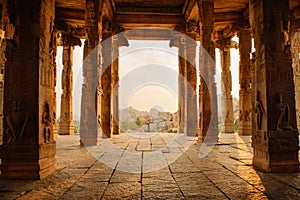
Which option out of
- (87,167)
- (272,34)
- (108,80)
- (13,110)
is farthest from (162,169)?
(108,80)

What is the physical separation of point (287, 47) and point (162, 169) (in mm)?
3137

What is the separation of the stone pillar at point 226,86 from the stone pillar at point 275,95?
483 inches

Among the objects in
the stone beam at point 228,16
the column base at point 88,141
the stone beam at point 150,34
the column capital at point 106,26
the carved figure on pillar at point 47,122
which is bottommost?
the column base at point 88,141

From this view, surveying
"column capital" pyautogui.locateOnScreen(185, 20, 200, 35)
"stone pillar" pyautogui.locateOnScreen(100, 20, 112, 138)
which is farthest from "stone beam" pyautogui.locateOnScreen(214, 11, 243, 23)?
"stone pillar" pyautogui.locateOnScreen(100, 20, 112, 138)

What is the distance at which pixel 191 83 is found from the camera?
13.8 m

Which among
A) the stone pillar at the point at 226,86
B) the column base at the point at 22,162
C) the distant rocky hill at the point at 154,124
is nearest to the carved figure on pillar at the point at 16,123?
the column base at the point at 22,162

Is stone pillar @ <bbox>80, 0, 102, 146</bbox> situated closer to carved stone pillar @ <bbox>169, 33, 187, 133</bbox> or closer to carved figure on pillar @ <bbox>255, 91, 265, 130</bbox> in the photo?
carved figure on pillar @ <bbox>255, 91, 265, 130</bbox>

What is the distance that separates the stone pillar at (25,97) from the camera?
15.1ft

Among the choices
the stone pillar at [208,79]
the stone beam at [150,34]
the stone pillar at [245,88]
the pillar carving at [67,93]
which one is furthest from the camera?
the pillar carving at [67,93]

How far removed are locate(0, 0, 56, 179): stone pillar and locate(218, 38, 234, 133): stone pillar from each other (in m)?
13.9

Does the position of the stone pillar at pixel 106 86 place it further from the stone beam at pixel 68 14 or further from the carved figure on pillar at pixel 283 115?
the carved figure on pillar at pixel 283 115

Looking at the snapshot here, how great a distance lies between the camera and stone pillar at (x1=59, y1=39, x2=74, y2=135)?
16836 mm

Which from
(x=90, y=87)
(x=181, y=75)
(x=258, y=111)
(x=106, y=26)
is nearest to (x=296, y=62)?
(x=181, y=75)

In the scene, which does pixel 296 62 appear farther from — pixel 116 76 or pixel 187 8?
pixel 116 76
